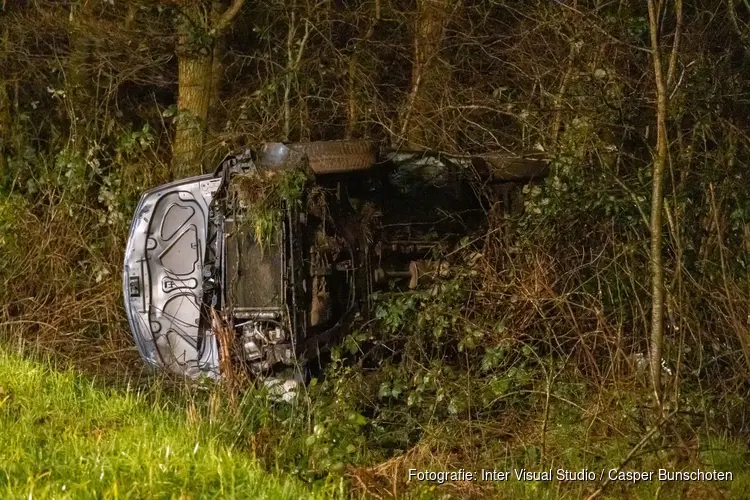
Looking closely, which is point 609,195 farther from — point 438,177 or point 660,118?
point 438,177

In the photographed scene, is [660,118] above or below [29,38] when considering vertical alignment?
below

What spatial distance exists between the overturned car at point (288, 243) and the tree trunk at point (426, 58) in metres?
1.49

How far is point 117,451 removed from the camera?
14.0 ft

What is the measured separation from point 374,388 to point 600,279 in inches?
70.0

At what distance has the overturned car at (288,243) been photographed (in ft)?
18.3

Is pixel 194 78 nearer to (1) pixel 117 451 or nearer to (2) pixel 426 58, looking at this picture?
(2) pixel 426 58

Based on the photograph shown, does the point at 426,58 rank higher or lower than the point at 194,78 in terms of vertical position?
higher

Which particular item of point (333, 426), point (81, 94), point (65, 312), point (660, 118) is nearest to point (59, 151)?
point (81, 94)

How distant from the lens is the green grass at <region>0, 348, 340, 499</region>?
12.5 ft

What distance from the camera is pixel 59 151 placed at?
30.2 feet

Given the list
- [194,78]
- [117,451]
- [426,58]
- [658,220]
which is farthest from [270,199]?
[426,58]

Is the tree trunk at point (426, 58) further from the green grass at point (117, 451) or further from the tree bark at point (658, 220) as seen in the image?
the green grass at point (117, 451)

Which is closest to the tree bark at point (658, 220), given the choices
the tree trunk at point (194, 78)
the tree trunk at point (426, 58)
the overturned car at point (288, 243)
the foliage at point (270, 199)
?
the overturned car at point (288, 243)

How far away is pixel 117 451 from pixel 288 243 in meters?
1.87
